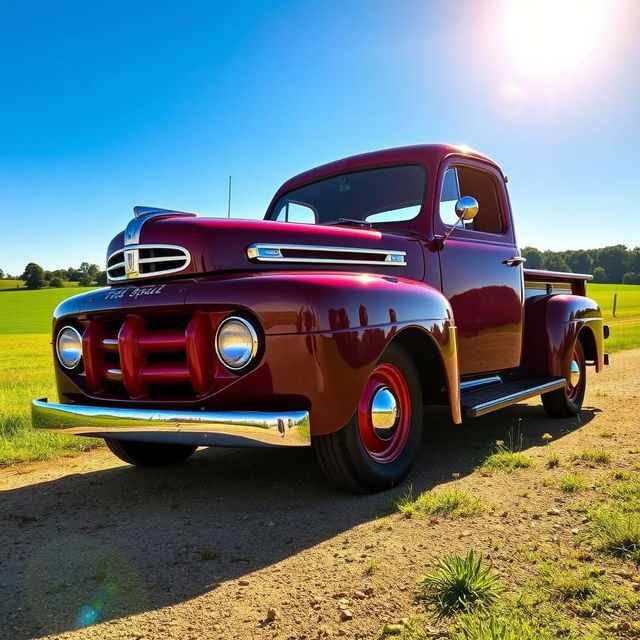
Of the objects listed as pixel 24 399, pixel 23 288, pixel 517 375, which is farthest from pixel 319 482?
pixel 23 288

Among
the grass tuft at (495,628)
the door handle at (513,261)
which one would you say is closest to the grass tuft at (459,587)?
the grass tuft at (495,628)

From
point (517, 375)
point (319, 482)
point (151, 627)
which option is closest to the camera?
point (151, 627)

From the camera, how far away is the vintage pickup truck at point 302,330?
8.90ft

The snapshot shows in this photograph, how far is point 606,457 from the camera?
3756 millimetres

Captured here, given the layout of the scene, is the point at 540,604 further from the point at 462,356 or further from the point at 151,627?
the point at 462,356

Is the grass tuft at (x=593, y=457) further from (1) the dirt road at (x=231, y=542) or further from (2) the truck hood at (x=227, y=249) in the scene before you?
(2) the truck hood at (x=227, y=249)

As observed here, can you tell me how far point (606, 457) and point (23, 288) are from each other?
6322 centimetres

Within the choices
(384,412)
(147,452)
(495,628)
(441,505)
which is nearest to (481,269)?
(384,412)

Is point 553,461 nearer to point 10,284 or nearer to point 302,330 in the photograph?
point 302,330

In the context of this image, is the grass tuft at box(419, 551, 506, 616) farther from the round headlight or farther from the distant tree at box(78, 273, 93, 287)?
the distant tree at box(78, 273, 93, 287)

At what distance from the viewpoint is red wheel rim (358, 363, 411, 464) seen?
3.15 meters

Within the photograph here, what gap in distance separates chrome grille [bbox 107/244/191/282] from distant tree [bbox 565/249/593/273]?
245 feet

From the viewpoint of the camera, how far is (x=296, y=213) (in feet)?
15.6

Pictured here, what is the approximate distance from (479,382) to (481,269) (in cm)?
87
